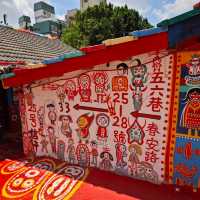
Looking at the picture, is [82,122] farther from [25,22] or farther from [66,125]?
[25,22]

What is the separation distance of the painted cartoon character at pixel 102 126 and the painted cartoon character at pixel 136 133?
1.64ft

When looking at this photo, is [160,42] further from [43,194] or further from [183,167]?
[43,194]

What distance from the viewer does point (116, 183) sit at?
14.2 ft

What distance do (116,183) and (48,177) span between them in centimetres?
148

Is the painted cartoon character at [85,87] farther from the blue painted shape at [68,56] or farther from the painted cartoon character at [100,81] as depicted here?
the blue painted shape at [68,56]

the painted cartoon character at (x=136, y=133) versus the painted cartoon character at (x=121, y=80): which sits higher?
the painted cartoon character at (x=121, y=80)

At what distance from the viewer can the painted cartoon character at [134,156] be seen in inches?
169

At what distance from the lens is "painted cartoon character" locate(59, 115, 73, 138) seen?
16.7 ft

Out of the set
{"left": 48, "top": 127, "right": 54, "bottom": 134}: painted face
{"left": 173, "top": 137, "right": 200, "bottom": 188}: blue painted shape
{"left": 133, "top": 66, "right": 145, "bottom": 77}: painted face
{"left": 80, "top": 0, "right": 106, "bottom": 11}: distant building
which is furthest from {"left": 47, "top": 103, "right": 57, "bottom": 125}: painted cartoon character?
{"left": 80, "top": 0, "right": 106, "bottom": 11}: distant building

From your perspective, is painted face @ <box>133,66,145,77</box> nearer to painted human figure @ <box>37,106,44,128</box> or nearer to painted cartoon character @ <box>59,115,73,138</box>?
painted cartoon character @ <box>59,115,73,138</box>

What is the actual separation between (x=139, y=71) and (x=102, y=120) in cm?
130

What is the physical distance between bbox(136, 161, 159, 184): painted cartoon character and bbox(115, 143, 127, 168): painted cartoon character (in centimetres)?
33

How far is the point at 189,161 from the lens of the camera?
12.5 feet

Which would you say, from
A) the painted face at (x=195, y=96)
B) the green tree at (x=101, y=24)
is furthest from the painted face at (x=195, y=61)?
the green tree at (x=101, y=24)
